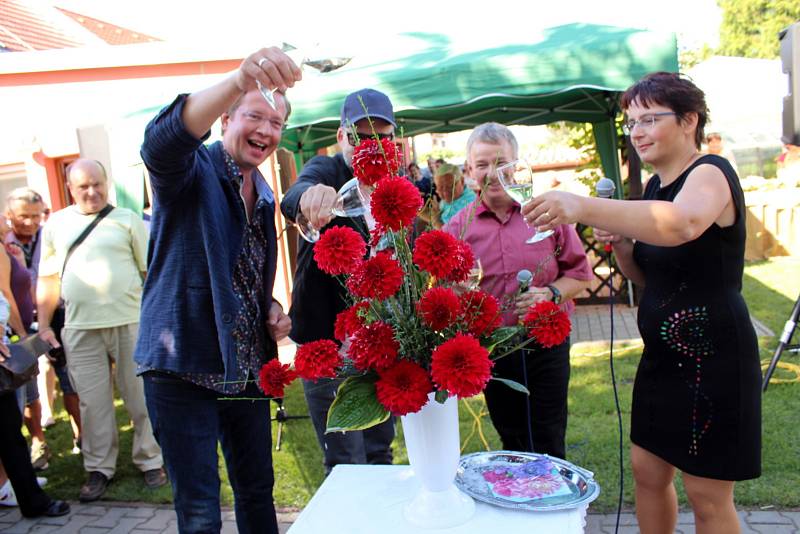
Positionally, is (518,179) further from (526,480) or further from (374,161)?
(526,480)

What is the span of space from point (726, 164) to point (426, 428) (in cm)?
126

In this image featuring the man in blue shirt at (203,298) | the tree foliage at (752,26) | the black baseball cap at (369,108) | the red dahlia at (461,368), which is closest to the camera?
the red dahlia at (461,368)

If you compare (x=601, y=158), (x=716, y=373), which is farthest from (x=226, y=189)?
(x=601, y=158)

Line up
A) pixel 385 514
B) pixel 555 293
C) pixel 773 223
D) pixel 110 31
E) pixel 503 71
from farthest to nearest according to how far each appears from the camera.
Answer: pixel 110 31, pixel 773 223, pixel 503 71, pixel 555 293, pixel 385 514

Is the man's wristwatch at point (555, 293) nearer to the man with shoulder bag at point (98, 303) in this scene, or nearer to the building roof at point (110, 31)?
the man with shoulder bag at point (98, 303)

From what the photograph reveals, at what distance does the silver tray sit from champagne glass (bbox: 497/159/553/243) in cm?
64

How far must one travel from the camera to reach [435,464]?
1.48 meters

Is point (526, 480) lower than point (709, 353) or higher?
lower

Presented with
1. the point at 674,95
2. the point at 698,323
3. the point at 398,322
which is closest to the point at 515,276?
the point at 698,323

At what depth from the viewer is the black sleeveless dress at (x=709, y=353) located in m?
1.94

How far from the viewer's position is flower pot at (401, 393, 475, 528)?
1.46 meters

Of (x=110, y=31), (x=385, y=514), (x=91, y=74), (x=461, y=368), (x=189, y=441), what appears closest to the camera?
(x=461, y=368)

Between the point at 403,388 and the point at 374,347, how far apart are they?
11cm


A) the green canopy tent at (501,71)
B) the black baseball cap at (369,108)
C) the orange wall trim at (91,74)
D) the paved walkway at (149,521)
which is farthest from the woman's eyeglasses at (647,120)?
the orange wall trim at (91,74)
